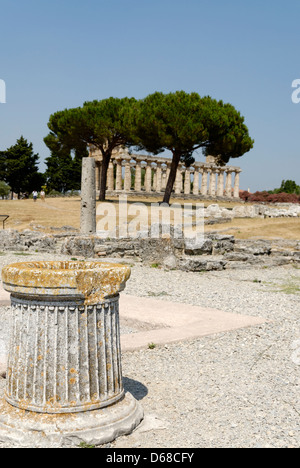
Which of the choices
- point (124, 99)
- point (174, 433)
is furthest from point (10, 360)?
point (124, 99)

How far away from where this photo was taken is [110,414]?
3396 millimetres

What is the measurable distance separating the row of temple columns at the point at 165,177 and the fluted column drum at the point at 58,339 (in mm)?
47810

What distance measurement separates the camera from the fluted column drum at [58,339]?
3.29 m

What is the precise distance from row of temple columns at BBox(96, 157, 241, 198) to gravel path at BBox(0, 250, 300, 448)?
4564 cm

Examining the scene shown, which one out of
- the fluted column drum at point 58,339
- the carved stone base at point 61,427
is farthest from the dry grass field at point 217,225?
the carved stone base at point 61,427

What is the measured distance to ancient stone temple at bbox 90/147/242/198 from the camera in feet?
176

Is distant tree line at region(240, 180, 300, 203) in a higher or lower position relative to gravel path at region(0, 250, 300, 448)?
higher

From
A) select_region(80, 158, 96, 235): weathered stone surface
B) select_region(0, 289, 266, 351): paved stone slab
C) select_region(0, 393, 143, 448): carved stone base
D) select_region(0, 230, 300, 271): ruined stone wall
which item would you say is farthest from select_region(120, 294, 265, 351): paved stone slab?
select_region(80, 158, 96, 235): weathered stone surface

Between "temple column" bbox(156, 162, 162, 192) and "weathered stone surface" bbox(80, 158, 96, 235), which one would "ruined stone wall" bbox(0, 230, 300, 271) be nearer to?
"weathered stone surface" bbox(80, 158, 96, 235)

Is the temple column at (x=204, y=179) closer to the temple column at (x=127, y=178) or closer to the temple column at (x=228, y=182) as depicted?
the temple column at (x=228, y=182)

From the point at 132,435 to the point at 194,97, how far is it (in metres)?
32.3

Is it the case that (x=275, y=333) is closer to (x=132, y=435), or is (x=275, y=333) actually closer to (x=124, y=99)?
(x=132, y=435)
